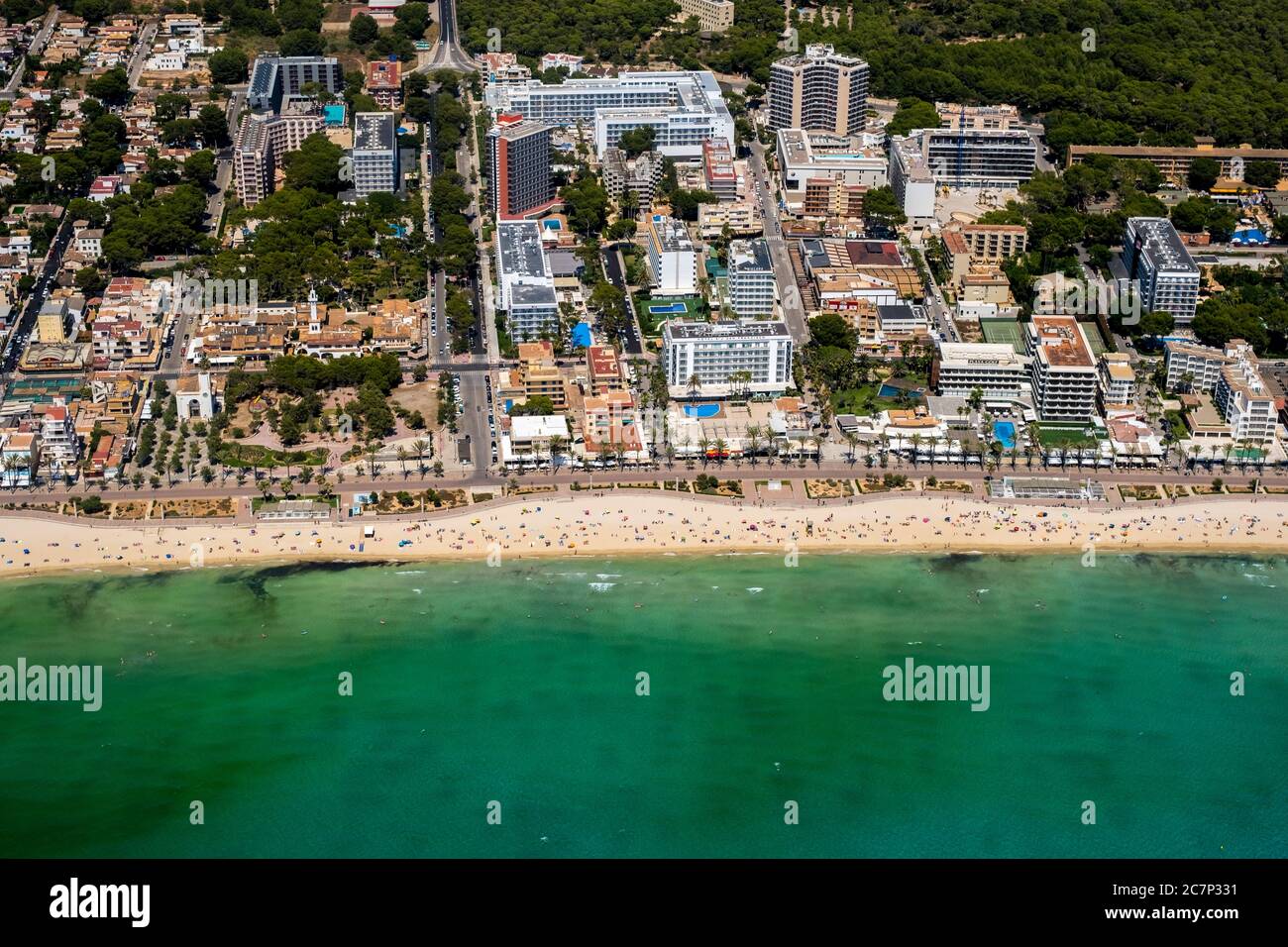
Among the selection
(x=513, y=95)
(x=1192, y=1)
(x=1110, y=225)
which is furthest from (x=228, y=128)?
(x=1192, y=1)

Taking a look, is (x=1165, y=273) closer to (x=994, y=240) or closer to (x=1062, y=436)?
(x=994, y=240)

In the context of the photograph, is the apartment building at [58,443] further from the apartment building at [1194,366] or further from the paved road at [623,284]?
the apartment building at [1194,366]

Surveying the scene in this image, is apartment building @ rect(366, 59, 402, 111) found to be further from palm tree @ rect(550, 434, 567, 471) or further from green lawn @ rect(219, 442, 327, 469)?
palm tree @ rect(550, 434, 567, 471)

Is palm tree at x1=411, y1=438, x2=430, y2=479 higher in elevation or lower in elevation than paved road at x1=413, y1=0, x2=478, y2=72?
lower

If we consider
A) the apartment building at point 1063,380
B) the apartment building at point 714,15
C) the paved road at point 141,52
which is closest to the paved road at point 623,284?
the apartment building at point 1063,380

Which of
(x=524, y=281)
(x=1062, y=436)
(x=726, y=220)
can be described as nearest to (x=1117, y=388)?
(x=1062, y=436)

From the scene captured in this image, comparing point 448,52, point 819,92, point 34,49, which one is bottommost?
point 819,92

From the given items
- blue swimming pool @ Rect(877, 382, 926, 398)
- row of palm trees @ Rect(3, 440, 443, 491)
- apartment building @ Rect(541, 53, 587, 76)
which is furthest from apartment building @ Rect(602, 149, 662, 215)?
row of palm trees @ Rect(3, 440, 443, 491)
